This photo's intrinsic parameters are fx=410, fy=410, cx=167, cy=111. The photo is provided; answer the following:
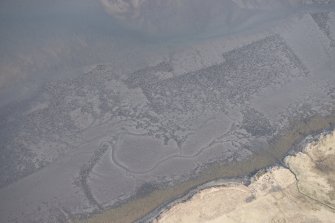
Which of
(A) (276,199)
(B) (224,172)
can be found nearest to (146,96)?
(B) (224,172)

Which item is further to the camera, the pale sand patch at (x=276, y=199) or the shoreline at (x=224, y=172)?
the shoreline at (x=224, y=172)

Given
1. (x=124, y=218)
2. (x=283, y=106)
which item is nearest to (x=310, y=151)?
(x=283, y=106)

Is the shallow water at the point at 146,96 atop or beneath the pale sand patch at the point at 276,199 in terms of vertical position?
atop

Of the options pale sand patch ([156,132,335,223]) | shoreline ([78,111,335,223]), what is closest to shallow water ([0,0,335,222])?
shoreline ([78,111,335,223])

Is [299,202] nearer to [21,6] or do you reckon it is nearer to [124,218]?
[124,218]

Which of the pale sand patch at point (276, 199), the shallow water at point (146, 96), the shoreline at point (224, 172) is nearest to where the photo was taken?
the pale sand patch at point (276, 199)

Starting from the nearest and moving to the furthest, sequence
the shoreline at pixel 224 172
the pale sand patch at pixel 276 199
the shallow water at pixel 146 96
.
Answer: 1. the pale sand patch at pixel 276 199
2. the shoreline at pixel 224 172
3. the shallow water at pixel 146 96

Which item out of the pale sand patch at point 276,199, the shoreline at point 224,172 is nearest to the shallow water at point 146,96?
the shoreline at point 224,172

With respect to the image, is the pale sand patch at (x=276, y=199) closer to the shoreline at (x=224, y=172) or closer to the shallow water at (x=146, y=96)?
the shoreline at (x=224, y=172)
